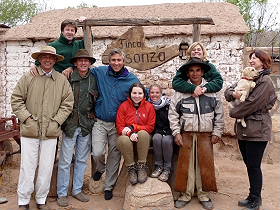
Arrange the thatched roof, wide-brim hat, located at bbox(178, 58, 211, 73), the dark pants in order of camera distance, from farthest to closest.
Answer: the thatched roof
wide-brim hat, located at bbox(178, 58, 211, 73)
the dark pants

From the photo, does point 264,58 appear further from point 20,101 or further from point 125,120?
point 20,101

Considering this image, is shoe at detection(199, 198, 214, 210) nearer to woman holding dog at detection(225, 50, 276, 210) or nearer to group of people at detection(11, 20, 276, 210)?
group of people at detection(11, 20, 276, 210)

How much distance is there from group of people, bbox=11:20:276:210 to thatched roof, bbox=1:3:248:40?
291cm

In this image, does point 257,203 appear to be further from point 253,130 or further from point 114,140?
point 114,140

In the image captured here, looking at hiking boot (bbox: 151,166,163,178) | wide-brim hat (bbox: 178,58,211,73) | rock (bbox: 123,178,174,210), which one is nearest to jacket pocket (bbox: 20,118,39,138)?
rock (bbox: 123,178,174,210)

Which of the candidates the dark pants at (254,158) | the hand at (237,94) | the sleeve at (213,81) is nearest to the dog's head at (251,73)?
the hand at (237,94)

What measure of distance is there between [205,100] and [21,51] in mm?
4959

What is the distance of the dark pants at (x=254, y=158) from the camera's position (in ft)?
13.0

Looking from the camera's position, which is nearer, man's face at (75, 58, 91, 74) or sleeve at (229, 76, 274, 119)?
sleeve at (229, 76, 274, 119)

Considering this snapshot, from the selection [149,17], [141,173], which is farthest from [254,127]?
[149,17]

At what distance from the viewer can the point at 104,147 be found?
443 cm

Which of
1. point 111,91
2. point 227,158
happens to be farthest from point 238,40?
point 111,91

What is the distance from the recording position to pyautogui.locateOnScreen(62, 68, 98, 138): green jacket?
4.27 meters

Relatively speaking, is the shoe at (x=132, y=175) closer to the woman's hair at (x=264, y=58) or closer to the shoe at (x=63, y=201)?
the shoe at (x=63, y=201)
